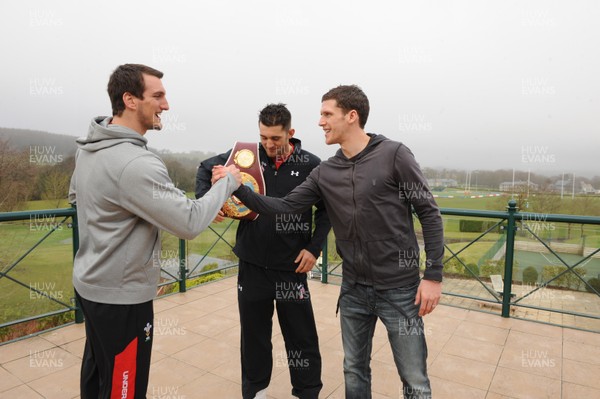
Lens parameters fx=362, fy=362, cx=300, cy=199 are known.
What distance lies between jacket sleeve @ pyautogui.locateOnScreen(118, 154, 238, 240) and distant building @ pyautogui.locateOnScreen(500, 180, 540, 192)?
Answer: 2575 cm

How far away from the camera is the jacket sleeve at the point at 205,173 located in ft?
7.92

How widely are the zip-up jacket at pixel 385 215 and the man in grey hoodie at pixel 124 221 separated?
2.43 feet

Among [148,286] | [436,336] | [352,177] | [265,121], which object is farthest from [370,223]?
[436,336]

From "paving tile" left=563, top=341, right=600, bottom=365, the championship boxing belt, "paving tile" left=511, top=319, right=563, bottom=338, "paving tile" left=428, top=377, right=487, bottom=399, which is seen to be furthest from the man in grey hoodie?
"paving tile" left=511, top=319, right=563, bottom=338

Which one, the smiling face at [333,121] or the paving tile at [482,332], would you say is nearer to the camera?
the smiling face at [333,121]

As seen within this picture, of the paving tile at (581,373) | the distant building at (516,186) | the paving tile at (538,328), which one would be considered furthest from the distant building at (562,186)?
the paving tile at (581,373)

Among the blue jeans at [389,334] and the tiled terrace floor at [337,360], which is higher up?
the blue jeans at [389,334]

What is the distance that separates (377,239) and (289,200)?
0.62 meters

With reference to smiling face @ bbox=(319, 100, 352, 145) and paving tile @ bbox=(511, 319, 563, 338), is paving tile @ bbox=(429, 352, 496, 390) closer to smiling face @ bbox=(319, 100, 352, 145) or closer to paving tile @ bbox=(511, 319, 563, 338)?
paving tile @ bbox=(511, 319, 563, 338)

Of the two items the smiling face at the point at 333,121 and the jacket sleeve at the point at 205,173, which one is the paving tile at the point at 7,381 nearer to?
the jacket sleeve at the point at 205,173

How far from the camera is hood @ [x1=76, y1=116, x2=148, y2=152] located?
1563 millimetres

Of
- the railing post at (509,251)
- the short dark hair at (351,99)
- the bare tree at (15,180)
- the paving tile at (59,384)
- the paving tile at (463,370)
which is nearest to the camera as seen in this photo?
the short dark hair at (351,99)

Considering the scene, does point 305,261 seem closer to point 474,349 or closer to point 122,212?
point 122,212

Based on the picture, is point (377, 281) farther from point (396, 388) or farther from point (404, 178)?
point (396, 388)
